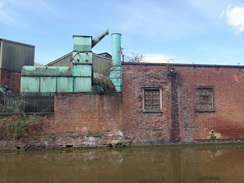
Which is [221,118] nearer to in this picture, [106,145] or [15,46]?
[106,145]

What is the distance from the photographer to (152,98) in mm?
10836

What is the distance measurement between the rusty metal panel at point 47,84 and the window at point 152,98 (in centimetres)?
474

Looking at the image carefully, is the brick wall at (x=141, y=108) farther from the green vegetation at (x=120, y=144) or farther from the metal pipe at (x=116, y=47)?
the metal pipe at (x=116, y=47)

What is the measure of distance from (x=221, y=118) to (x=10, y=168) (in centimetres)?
1008

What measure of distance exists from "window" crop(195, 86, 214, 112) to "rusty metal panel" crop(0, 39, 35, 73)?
39.6 ft

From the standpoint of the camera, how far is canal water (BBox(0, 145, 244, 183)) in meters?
5.02

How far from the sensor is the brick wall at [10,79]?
1369cm

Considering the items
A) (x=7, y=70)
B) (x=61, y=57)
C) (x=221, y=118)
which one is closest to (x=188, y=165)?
(x=221, y=118)

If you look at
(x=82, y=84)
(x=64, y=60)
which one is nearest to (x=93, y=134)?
(x=82, y=84)

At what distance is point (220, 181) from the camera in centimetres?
487

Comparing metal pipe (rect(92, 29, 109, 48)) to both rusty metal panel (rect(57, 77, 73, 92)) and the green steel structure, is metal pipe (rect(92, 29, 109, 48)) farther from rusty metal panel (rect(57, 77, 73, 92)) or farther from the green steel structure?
rusty metal panel (rect(57, 77, 73, 92))

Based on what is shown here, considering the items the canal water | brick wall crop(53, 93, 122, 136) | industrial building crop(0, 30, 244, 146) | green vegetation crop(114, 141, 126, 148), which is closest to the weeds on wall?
industrial building crop(0, 30, 244, 146)

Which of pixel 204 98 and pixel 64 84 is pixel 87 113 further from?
pixel 204 98

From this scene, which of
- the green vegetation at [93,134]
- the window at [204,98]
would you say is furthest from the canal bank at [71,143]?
the window at [204,98]
